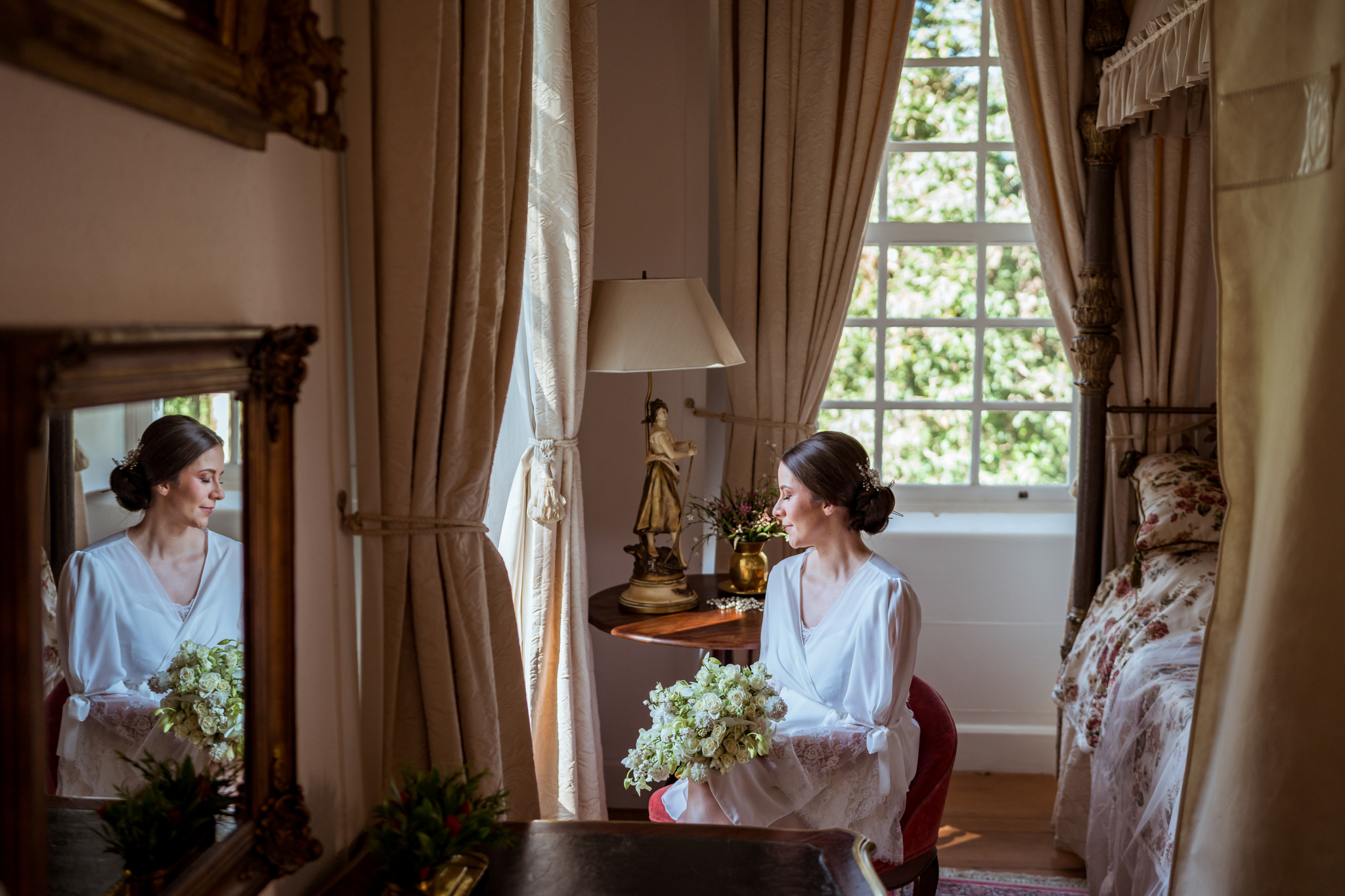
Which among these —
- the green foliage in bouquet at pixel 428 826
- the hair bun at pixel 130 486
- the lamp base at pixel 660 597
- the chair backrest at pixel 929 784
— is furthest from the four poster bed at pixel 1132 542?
the hair bun at pixel 130 486

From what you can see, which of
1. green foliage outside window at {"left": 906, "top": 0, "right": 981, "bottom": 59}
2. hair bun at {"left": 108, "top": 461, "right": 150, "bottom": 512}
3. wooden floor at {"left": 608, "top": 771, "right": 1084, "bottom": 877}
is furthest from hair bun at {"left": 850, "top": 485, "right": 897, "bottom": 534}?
green foliage outside window at {"left": 906, "top": 0, "right": 981, "bottom": 59}

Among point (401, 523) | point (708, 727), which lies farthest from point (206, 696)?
point (708, 727)

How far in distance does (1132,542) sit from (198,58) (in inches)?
132

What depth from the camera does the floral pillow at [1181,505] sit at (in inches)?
119

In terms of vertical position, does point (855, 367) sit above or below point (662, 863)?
above

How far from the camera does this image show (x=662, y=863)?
1368 millimetres

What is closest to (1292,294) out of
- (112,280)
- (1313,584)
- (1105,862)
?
(1313,584)

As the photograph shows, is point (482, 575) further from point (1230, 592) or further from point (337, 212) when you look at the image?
point (1230, 592)

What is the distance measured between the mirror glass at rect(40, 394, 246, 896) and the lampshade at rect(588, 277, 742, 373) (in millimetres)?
1681

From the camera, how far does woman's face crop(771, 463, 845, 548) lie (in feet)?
8.09

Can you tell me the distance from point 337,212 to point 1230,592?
1.50 m

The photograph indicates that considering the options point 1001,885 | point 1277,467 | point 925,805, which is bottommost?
point 1001,885

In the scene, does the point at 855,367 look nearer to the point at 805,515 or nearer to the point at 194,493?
the point at 805,515

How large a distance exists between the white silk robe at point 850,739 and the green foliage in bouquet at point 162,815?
49.3 inches
